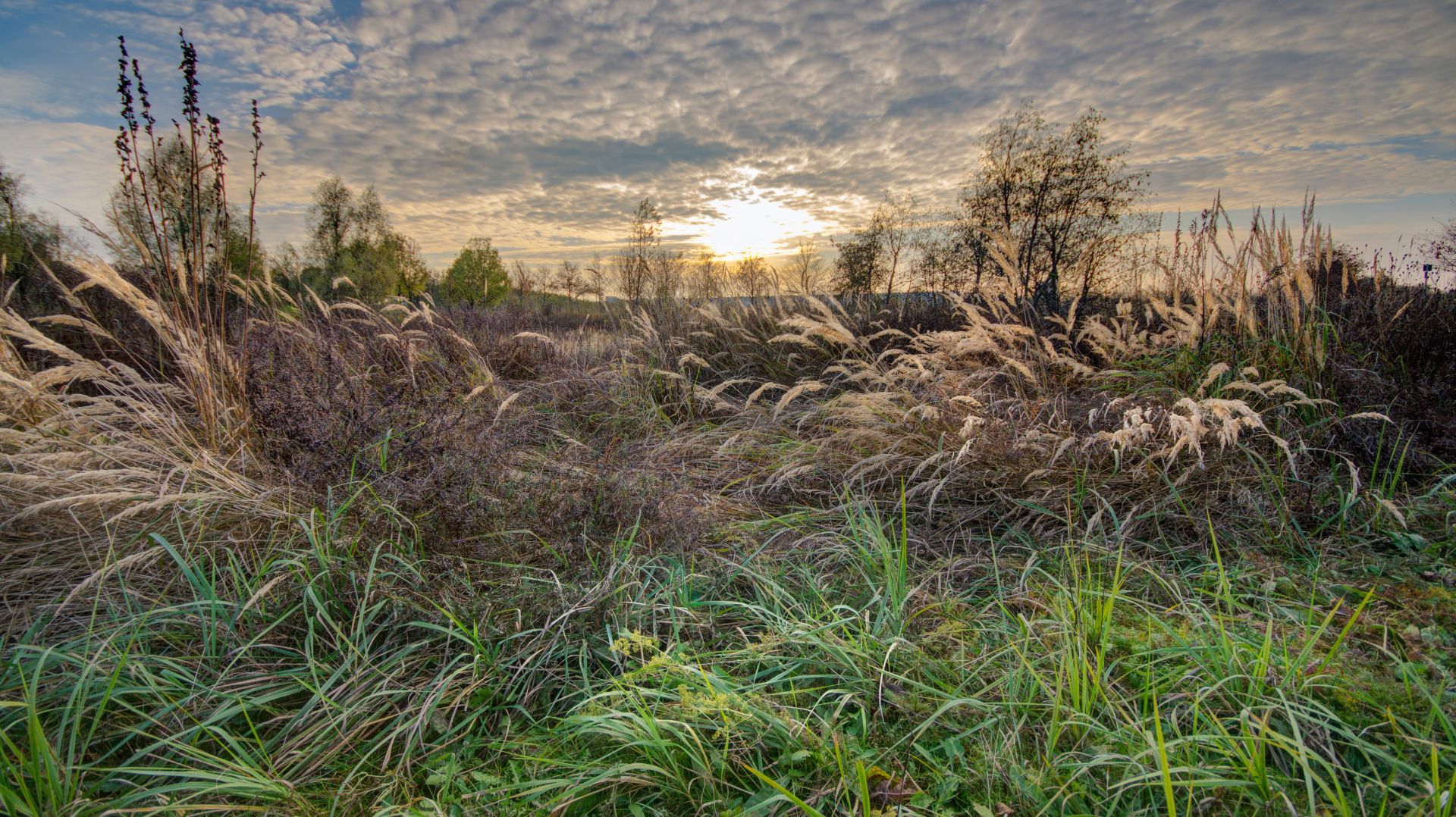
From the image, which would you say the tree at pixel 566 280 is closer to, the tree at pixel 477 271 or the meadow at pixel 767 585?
the tree at pixel 477 271

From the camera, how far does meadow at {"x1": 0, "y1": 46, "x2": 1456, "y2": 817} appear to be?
1.40 m

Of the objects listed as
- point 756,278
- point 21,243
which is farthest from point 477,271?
point 756,278

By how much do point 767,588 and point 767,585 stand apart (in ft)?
0.21

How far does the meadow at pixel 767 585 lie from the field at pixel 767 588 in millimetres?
17

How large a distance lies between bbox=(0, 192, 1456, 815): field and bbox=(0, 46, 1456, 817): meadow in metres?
0.02

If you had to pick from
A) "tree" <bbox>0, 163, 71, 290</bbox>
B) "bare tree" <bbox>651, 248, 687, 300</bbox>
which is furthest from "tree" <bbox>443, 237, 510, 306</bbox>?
"bare tree" <bbox>651, 248, 687, 300</bbox>

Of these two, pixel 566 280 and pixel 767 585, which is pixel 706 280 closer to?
pixel 767 585

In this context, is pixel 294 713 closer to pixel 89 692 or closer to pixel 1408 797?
pixel 89 692

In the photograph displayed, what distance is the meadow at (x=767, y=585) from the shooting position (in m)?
1.40

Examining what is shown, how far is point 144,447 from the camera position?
2.77 meters

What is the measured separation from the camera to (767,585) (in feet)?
7.19

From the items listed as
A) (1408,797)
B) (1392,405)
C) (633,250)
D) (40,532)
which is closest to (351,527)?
(40,532)

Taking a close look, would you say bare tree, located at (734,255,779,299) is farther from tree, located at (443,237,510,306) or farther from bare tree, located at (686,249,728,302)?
tree, located at (443,237,510,306)

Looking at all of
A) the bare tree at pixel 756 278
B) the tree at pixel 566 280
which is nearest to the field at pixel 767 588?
the bare tree at pixel 756 278
